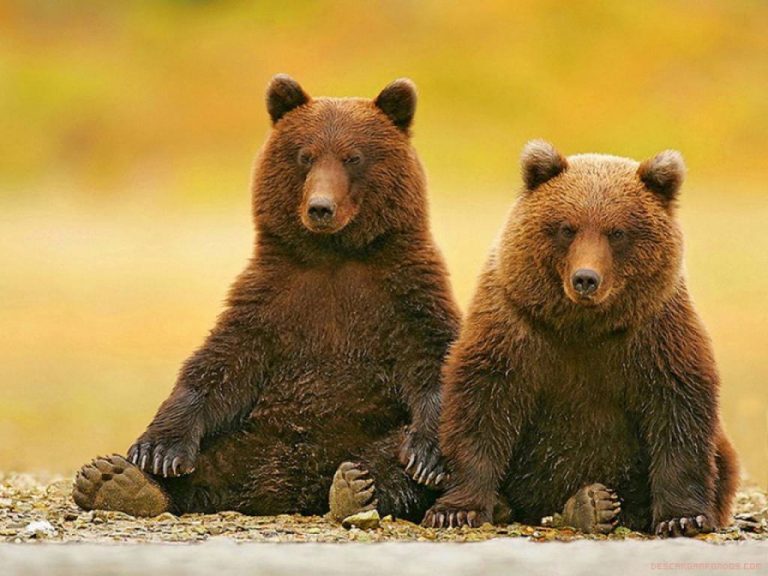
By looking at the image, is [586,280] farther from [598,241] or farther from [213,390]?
[213,390]

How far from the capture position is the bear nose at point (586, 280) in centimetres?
920

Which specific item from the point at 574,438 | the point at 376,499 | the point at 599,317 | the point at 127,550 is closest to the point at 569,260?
the point at 599,317

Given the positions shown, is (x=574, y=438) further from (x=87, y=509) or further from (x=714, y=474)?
(x=87, y=509)

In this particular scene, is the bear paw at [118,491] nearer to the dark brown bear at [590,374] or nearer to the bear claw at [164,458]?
the bear claw at [164,458]

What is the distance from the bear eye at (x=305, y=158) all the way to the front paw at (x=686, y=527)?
3.04 m

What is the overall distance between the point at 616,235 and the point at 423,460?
1.72 metres

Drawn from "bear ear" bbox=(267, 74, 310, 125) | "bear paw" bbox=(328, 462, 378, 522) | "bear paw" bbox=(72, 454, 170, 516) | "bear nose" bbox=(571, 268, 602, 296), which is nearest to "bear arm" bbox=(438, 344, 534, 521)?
"bear paw" bbox=(328, 462, 378, 522)

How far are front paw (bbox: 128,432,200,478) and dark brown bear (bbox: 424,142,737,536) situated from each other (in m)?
1.50

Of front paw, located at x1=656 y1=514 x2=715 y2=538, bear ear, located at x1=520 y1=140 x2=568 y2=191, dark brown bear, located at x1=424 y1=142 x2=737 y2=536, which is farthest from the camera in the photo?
bear ear, located at x1=520 y1=140 x2=568 y2=191

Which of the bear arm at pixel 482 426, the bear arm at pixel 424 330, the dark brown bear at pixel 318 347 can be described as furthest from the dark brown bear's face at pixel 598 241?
the dark brown bear at pixel 318 347

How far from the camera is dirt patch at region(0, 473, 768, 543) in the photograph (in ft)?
30.1

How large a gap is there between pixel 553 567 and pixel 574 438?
1.84m

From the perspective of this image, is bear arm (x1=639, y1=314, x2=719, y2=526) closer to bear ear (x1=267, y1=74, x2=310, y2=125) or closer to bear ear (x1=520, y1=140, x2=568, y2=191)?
bear ear (x1=520, y1=140, x2=568, y2=191)

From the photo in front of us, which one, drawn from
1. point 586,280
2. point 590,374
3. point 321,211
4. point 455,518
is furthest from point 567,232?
point 455,518
